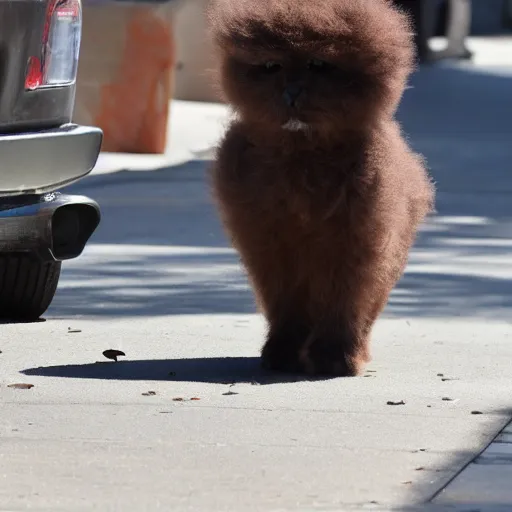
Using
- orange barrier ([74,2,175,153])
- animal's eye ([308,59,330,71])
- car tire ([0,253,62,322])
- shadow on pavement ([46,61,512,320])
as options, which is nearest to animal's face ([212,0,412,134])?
animal's eye ([308,59,330,71])

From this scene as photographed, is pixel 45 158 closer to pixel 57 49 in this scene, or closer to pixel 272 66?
pixel 57 49

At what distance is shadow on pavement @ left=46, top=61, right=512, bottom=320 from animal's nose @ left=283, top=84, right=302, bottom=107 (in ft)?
7.18

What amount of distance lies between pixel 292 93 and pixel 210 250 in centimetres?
420

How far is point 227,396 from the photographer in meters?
6.09

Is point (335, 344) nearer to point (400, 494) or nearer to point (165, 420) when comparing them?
point (165, 420)

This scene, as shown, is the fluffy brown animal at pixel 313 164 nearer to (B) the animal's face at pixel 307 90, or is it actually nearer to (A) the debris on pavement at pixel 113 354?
(B) the animal's face at pixel 307 90

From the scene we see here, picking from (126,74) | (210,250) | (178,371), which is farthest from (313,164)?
(126,74)

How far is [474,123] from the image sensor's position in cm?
1920

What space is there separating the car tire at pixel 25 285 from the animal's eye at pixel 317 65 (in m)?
1.73

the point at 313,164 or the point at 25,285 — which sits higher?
the point at 313,164

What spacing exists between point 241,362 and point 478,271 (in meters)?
3.00

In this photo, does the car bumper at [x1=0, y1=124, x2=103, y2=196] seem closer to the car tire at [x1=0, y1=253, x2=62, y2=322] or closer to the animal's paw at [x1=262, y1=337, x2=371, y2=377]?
the car tire at [x1=0, y1=253, x2=62, y2=322]

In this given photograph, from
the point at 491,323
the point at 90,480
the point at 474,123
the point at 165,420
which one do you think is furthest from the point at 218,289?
the point at 474,123

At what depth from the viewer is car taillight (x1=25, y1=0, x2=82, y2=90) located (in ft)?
21.7
